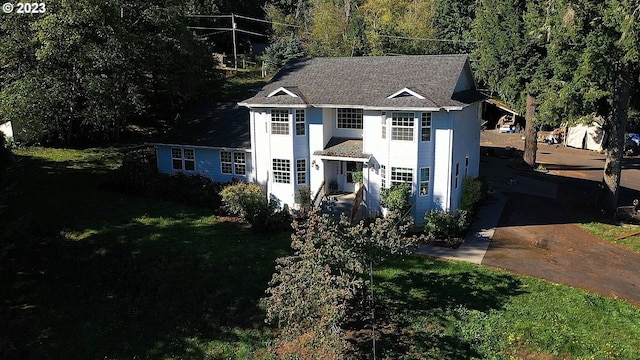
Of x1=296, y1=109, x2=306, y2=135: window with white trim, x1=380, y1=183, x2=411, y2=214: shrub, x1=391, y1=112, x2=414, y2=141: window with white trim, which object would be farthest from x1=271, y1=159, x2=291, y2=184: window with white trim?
x1=391, y1=112, x2=414, y2=141: window with white trim

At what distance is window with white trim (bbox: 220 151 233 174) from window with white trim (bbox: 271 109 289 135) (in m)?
3.82

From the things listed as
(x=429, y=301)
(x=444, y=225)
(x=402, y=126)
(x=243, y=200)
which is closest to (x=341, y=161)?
(x=402, y=126)

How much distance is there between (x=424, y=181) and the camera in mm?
23016

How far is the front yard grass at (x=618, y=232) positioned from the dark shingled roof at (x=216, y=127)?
698 inches

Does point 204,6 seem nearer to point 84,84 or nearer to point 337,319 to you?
point 84,84

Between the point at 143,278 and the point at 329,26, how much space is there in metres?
46.9

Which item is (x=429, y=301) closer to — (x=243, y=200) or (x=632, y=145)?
(x=243, y=200)

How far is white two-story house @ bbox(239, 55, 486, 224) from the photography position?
22562mm

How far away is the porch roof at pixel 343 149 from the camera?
23.6 metres

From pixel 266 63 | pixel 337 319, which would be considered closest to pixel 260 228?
pixel 337 319


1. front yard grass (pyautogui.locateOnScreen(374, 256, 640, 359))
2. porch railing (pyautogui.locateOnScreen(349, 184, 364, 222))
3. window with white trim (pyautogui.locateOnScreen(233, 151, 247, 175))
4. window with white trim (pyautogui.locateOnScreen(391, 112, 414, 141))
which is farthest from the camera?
window with white trim (pyautogui.locateOnScreen(233, 151, 247, 175))

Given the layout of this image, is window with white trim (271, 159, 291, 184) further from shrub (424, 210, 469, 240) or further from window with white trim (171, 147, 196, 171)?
shrub (424, 210, 469, 240)

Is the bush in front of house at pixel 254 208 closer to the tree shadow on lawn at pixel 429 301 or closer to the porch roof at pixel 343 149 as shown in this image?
the porch roof at pixel 343 149

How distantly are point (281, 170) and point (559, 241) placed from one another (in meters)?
13.5
